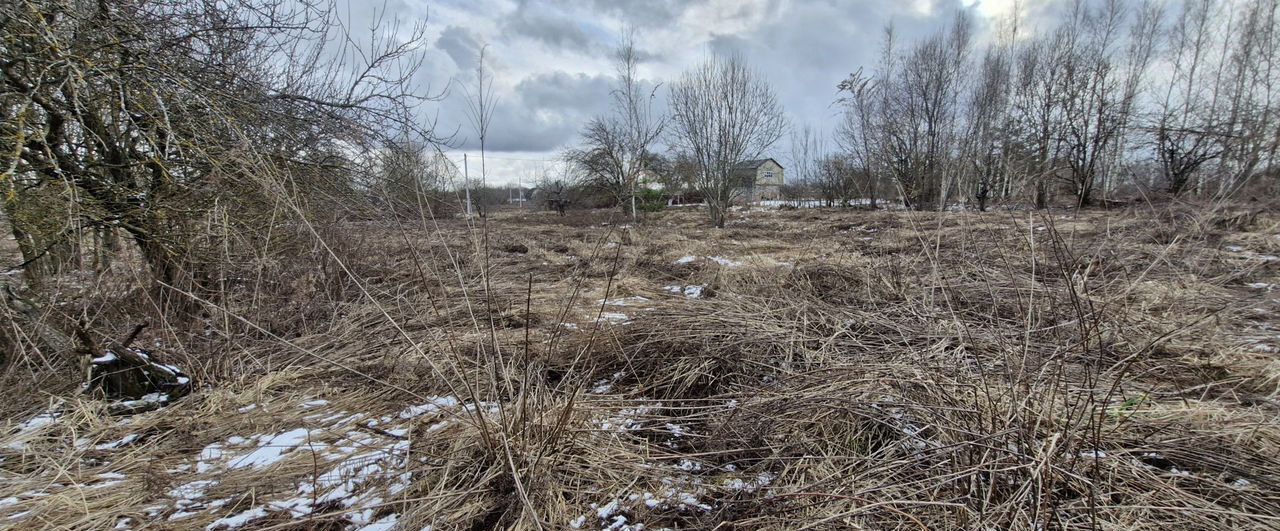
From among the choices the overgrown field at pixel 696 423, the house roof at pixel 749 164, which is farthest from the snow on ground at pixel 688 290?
the house roof at pixel 749 164

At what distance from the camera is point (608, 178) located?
26.8 meters

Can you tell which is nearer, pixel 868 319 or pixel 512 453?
pixel 512 453

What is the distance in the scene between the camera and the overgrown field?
4.25ft

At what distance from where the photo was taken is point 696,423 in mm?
1989

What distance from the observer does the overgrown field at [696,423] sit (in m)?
1.30

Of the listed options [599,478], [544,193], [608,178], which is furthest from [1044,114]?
[544,193]

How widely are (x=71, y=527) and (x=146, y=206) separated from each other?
2424 millimetres

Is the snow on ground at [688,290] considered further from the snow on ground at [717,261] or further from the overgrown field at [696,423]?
A: the snow on ground at [717,261]

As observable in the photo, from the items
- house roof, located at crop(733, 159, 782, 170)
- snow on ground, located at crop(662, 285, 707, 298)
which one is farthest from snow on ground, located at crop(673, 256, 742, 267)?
house roof, located at crop(733, 159, 782, 170)

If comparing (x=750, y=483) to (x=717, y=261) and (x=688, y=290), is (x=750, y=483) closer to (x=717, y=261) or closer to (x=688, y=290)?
(x=688, y=290)

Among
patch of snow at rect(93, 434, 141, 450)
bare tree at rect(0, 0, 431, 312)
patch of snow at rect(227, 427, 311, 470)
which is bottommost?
patch of snow at rect(227, 427, 311, 470)

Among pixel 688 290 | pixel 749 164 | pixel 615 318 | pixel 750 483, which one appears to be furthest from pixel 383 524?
pixel 749 164

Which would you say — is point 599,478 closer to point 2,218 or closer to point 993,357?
point 993,357

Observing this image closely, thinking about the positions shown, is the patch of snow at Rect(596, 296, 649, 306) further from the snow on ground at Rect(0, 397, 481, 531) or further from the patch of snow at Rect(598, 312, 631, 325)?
the snow on ground at Rect(0, 397, 481, 531)
